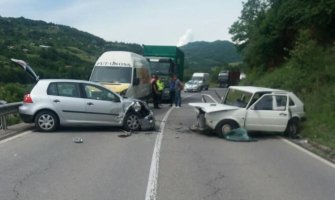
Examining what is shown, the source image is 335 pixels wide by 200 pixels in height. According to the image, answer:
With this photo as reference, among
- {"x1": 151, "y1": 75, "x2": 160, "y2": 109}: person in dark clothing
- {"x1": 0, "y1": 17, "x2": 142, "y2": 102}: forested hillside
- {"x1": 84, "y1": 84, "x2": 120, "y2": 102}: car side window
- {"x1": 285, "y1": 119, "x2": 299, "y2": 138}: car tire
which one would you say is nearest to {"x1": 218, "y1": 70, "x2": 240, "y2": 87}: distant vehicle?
{"x1": 0, "y1": 17, "x2": 142, "y2": 102}: forested hillside

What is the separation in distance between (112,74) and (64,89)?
21.5 ft

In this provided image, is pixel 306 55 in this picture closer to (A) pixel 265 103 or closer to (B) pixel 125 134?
(A) pixel 265 103

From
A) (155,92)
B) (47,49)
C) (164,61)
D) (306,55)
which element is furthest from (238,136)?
(47,49)

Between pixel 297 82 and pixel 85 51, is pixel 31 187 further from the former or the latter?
pixel 85 51

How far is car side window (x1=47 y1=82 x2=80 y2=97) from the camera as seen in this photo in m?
15.0

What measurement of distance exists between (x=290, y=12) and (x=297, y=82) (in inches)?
269

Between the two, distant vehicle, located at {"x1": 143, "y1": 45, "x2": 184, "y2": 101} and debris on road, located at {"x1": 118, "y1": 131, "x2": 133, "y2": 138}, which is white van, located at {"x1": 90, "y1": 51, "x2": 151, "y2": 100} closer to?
debris on road, located at {"x1": 118, "y1": 131, "x2": 133, "y2": 138}

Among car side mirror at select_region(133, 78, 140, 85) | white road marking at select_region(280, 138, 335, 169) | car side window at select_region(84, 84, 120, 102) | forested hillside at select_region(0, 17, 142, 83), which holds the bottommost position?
white road marking at select_region(280, 138, 335, 169)

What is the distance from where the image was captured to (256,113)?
14.7 metres

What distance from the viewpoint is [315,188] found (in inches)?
316

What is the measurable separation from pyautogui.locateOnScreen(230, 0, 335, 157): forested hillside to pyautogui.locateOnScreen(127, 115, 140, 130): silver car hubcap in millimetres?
4966

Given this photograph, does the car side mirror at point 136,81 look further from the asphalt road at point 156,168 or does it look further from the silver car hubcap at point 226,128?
the silver car hubcap at point 226,128

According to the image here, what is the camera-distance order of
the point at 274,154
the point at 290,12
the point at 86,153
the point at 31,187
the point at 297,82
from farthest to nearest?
1. the point at 290,12
2. the point at 297,82
3. the point at 274,154
4. the point at 86,153
5. the point at 31,187

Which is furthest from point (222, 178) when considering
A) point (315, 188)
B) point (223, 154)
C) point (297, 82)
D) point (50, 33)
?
point (50, 33)
